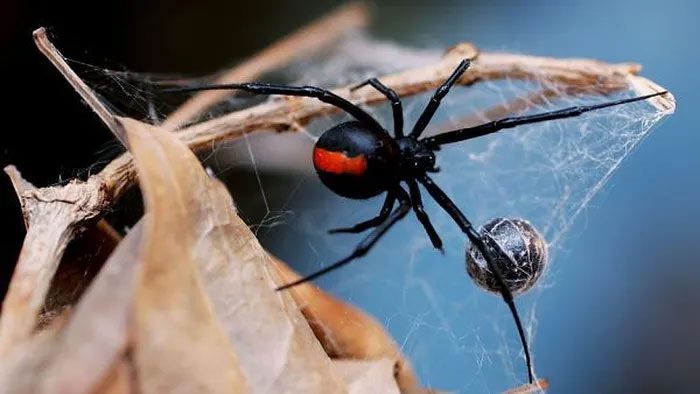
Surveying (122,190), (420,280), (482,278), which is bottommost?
(420,280)

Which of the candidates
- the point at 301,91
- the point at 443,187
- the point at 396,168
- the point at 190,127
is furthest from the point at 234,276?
the point at 443,187

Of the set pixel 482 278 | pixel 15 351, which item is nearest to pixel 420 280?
pixel 482 278

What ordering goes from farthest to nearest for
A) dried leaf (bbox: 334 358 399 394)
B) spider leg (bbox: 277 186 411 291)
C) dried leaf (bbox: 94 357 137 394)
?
1. spider leg (bbox: 277 186 411 291)
2. dried leaf (bbox: 334 358 399 394)
3. dried leaf (bbox: 94 357 137 394)

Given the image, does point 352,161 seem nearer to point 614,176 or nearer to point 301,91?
point 301,91

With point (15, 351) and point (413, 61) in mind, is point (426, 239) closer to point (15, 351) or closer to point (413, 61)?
point (413, 61)

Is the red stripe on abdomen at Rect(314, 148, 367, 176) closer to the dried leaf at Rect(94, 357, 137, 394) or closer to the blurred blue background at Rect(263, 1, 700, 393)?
the blurred blue background at Rect(263, 1, 700, 393)

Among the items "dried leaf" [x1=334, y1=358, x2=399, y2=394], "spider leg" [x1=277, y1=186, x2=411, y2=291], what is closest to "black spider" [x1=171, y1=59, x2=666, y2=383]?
"spider leg" [x1=277, y1=186, x2=411, y2=291]

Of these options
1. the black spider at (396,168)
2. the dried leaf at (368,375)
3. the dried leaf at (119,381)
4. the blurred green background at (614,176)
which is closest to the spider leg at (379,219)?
the black spider at (396,168)
